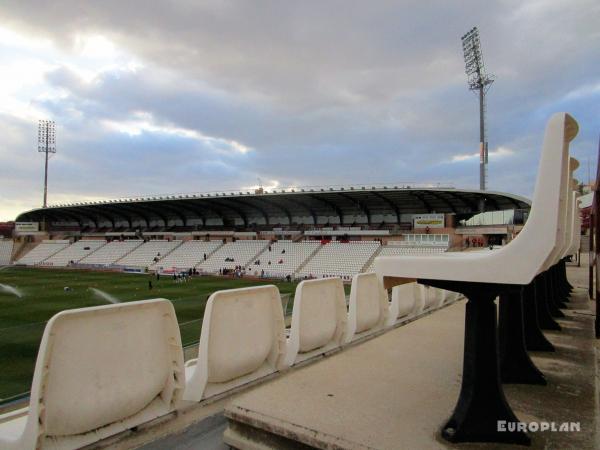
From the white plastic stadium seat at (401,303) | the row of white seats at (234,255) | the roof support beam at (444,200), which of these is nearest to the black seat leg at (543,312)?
the white plastic stadium seat at (401,303)

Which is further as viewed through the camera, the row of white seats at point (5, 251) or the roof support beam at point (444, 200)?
the row of white seats at point (5, 251)

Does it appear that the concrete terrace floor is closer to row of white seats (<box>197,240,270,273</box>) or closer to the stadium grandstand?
the stadium grandstand

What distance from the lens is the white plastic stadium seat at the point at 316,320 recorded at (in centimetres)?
373

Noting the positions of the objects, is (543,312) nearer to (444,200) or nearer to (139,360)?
(139,360)

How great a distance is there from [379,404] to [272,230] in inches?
2030

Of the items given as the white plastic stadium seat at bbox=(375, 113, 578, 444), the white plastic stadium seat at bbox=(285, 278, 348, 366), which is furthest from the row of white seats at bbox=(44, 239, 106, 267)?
the white plastic stadium seat at bbox=(375, 113, 578, 444)

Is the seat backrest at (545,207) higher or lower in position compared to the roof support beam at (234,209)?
lower

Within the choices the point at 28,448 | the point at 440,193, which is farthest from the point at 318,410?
the point at 440,193

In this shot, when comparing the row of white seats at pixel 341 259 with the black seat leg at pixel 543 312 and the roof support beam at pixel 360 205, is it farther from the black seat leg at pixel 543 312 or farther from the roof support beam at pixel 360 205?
the black seat leg at pixel 543 312

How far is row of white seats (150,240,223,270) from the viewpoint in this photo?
4716cm

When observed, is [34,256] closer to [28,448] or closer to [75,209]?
[75,209]

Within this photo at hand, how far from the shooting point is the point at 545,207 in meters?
1.96

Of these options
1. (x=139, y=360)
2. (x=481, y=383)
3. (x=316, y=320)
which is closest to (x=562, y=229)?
(x=481, y=383)

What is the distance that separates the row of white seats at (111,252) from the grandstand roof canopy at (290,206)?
5.63m
